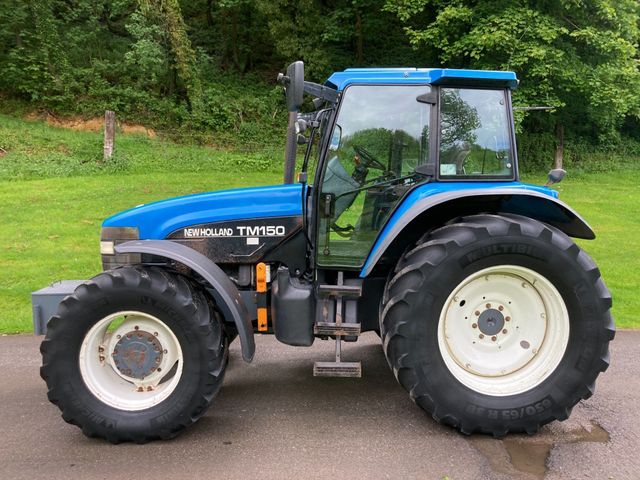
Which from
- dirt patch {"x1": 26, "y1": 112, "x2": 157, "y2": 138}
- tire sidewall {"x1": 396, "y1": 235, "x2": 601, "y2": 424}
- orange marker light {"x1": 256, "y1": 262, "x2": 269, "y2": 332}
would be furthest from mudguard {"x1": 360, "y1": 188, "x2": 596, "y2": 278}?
dirt patch {"x1": 26, "y1": 112, "x2": 157, "y2": 138}

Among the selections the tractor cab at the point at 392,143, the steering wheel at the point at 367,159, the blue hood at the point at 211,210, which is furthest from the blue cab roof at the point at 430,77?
the blue hood at the point at 211,210

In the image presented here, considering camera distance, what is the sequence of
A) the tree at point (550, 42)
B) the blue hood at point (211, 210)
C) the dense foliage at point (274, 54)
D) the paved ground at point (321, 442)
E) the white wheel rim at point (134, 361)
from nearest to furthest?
1. the paved ground at point (321, 442)
2. the white wheel rim at point (134, 361)
3. the blue hood at point (211, 210)
4. the tree at point (550, 42)
5. the dense foliage at point (274, 54)

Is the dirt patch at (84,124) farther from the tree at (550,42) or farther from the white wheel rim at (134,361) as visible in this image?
the white wheel rim at (134,361)

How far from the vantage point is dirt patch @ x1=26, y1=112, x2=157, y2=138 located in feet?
57.9

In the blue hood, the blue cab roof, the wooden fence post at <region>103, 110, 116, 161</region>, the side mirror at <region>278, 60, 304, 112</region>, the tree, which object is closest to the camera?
the side mirror at <region>278, 60, 304, 112</region>

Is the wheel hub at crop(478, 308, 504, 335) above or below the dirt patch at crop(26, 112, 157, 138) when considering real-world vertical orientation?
below

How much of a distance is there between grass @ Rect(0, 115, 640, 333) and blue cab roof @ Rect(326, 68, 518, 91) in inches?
129

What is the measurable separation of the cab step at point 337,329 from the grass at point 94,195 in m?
3.28

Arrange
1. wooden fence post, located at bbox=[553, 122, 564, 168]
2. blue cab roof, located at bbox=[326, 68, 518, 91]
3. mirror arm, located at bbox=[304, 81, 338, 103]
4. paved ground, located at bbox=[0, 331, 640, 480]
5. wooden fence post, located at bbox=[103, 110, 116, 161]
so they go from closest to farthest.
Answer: paved ground, located at bbox=[0, 331, 640, 480]
blue cab roof, located at bbox=[326, 68, 518, 91]
mirror arm, located at bbox=[304, 81, 338, 103]
wooden fence post, located at bbox=[103, 110, 116, 161]
wooden fence post, located at bbox=[553, 122, 564, 168]

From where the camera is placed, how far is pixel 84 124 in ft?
58.5

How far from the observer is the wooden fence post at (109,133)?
1353 cm

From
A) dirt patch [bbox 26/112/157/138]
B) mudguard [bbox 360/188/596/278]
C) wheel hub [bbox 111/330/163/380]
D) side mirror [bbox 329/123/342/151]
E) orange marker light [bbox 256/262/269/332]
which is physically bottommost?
wheel hub [bbox 111/330/163/380]

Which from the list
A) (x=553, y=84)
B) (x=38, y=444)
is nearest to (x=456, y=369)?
(x=38, y=444)

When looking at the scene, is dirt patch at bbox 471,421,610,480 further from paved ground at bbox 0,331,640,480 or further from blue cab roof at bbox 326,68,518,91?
blue cab roof at bbox 326,68,518,91
